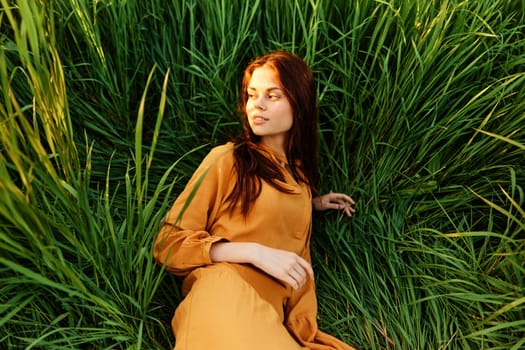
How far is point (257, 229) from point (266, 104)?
31 centimetres

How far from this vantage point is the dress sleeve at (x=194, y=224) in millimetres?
1228

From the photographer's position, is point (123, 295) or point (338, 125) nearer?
point (123, 295)

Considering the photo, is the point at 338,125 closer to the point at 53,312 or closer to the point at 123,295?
the point at 123,295

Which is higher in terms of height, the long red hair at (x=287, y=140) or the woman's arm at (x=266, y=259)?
the long red hair at (x=287, y=140)

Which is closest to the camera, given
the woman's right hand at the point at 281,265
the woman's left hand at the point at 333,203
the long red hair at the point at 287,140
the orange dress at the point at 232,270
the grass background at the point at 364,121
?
the orange dress at the point at 232,270

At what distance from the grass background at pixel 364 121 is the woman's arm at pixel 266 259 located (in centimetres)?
25

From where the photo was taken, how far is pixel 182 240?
124 cm

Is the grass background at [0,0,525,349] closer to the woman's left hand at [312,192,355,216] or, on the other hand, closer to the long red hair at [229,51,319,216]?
the woman's left hand at [312,192,355,216]

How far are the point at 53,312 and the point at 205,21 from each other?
3.18ft

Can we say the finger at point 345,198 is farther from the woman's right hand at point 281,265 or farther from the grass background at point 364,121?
the woman's right hand at point 281,265

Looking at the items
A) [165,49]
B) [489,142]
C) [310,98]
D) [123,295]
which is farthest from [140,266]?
[489,142]

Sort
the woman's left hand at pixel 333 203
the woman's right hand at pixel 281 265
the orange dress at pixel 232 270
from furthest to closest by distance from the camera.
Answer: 1. the woman's left hand at pixel 333 203
2. the woman's right hand at pixel 281 265
3. the orange dress at pixel 232 270

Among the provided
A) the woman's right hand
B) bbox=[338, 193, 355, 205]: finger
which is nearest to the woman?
the woman's right hand

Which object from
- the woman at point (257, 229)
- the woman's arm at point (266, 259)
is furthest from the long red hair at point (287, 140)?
the woman's arm at point (266, 259)
